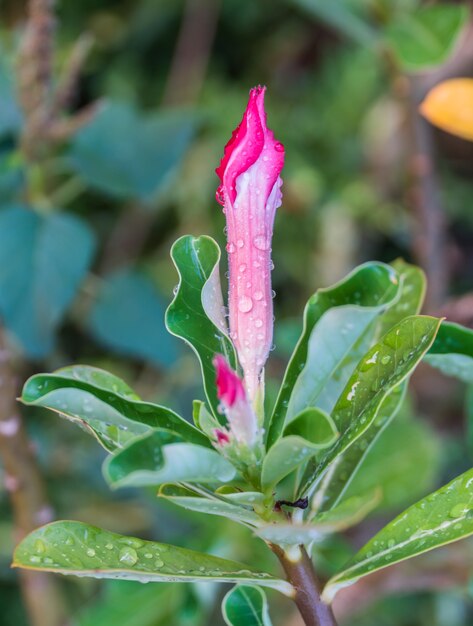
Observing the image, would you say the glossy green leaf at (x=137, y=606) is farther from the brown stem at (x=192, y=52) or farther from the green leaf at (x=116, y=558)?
the brown stem at (x=192, y=52)

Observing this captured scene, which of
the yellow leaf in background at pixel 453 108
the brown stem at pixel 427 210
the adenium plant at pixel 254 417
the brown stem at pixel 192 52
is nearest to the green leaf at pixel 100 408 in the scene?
the adenium plant at pixel 254 417

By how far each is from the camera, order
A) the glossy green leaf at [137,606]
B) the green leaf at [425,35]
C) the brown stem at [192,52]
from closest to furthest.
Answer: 1. the green leaf at [425,35]
2. the glossy green leaf at [137,606]
3. the brown stem at [192,52]

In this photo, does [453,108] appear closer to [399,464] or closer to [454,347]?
[454,347]

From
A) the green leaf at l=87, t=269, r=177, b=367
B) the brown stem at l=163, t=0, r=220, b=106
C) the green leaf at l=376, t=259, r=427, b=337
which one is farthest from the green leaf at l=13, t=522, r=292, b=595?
the brown stem at l=163, t=0, r=220, b=106

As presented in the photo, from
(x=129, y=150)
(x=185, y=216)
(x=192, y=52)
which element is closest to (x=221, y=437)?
(x=129, y=150)

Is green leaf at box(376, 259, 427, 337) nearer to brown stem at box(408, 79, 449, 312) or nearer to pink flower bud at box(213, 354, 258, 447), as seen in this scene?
pink flower bud at box(213, 354, 258, 447)

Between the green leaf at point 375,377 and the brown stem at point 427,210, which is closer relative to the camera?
the green leaf at point 375,377

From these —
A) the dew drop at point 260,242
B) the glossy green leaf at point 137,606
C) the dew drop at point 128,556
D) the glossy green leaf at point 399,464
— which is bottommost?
the glossy green leaf at point 137,606

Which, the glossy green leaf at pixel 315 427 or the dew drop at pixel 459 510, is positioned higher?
the glossy green leaf at pixel 315 427
